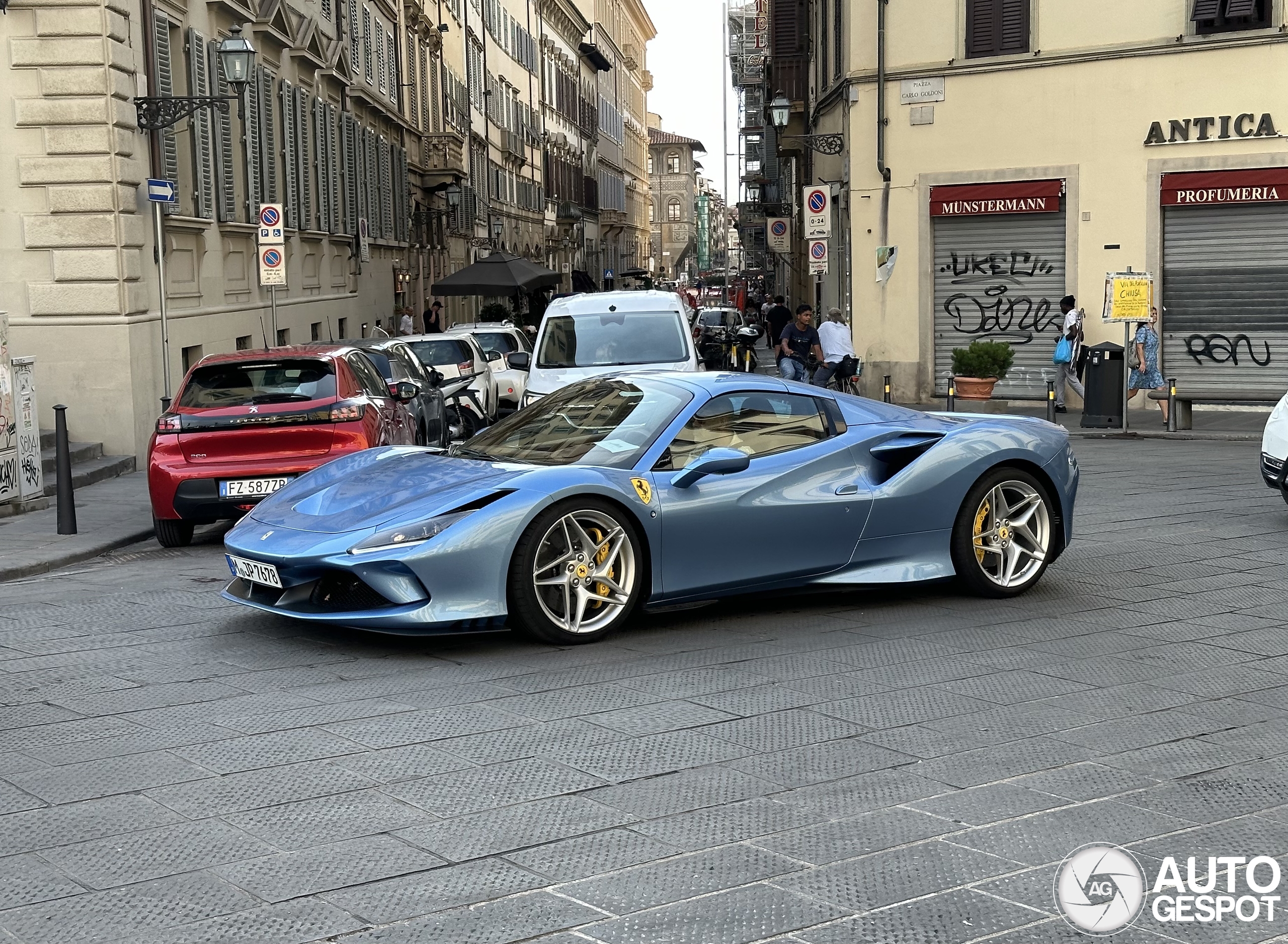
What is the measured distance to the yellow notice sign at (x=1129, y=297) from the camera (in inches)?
848

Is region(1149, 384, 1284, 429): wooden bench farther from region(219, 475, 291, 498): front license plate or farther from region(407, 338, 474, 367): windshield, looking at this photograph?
region(219, 475, 291, 498): front license plate

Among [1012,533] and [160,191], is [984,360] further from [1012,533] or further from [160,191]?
[1012,533]

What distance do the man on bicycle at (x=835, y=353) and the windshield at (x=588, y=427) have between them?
1366 cm

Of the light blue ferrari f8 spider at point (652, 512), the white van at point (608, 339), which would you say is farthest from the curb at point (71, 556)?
the white van at point (608, 339)

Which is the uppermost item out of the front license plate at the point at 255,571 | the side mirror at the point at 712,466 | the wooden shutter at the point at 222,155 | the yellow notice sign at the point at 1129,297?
the wooden shutter at the point at 222,155

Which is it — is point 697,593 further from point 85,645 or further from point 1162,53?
point 1162,53

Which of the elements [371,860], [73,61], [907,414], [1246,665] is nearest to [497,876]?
[371,860]

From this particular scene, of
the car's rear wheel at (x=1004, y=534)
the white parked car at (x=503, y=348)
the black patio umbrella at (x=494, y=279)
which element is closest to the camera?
the car's rear wheel at (x=1004, y=534)

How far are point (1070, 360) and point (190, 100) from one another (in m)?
13.0

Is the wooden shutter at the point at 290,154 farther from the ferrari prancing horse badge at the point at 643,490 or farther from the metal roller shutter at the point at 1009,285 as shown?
the ferrari prancing horse badge at the point at 643,490

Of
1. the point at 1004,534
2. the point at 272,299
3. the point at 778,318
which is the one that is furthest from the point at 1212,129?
the point at 1004,534

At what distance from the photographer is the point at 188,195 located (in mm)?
20781

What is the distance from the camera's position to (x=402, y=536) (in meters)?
6.96

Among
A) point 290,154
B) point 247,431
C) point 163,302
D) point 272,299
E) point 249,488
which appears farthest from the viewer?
point 290,154
